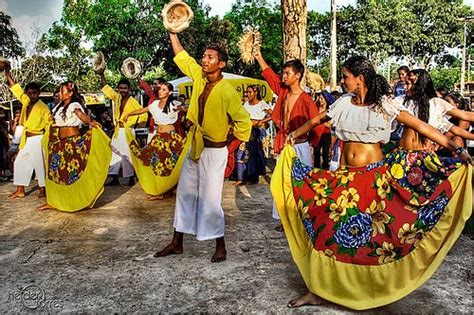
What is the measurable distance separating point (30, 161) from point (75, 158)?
1255mm

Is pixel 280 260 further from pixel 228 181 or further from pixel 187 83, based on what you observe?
pixel 187 83

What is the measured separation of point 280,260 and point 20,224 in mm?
3430

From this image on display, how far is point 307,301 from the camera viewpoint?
336 centimetres

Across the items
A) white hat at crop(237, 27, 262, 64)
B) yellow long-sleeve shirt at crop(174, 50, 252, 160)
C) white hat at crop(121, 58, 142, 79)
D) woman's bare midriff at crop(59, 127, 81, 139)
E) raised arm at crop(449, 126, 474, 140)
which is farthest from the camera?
white hat at crop(121, 58, 142, 79)

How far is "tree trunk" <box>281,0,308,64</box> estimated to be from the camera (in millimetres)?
8203

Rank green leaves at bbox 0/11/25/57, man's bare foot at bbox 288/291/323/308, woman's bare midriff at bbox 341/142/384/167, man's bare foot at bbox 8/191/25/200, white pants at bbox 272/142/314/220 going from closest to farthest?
man's bare foot at bbox 288/291/323/308 → woman's bare midriff at bbox 341/142/384/167 → white pants at bbox 272/142/314/220 → man's bare foot at bbox 8/191/25/200 → green leaves at bbox 0/11/25/57

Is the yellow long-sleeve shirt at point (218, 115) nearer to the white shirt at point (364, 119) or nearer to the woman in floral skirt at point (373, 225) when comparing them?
the white shirt at point (364, 119)

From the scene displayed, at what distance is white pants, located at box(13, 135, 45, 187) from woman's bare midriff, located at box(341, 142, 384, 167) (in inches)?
199

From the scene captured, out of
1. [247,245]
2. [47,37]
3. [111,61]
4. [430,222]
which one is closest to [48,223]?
[247,245]

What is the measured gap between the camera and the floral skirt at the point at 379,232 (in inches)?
122

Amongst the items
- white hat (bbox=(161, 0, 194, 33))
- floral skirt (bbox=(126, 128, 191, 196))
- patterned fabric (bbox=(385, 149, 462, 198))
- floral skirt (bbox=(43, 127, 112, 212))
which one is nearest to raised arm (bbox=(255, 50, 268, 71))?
white hat (bbox=(161, 0, 194, 33))

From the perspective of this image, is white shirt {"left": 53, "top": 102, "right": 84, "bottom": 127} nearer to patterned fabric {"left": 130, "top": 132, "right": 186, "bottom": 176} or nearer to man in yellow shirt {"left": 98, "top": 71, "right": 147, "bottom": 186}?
patterned fabric {"left": 130, "top": 132, "right": 186, "bottom": 176}

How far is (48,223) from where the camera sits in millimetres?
5867

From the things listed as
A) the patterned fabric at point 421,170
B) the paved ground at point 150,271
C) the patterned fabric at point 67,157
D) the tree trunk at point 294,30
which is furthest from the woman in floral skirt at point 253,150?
the patterned fabric at point 421,170
